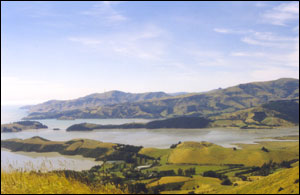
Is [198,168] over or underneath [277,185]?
underneath

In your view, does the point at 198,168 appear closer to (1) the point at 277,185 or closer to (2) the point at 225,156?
(2) the point at 225,156

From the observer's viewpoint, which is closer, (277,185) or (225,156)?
(277,185)

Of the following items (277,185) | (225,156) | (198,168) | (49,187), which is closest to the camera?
(49,187)

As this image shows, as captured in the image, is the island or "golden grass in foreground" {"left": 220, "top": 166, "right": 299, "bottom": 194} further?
the island

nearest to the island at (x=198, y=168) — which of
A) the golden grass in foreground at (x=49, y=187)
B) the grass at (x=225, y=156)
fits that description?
the grass at (x=225, y=156)

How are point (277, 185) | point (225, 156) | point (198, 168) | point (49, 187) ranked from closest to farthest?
point (49, 187)
point (277, 185)
point (198, 168)
point (225, 156)

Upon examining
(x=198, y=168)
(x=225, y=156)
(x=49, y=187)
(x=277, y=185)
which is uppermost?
(x=49, y=187)

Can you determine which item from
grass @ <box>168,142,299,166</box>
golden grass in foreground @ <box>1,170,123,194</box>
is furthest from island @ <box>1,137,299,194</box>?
golden grass in foreground @ <box>1,170,123,194</box>

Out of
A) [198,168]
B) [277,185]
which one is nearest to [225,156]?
[198,168]

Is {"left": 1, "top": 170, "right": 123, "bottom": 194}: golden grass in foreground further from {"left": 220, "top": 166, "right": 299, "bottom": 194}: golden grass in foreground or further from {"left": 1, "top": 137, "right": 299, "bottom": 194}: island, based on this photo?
{"left": 1, "top": 137, "right": 299, "bottom": 194}: island

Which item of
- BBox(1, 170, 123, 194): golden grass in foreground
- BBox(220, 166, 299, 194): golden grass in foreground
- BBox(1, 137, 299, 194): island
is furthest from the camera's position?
BBox(1, 137, 299, 194): island

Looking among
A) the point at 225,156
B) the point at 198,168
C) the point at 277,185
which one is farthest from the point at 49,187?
the point at 225,156

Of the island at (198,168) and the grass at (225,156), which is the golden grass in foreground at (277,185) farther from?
the grass at (225,156)
